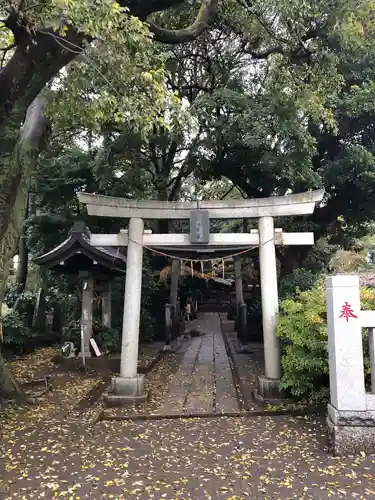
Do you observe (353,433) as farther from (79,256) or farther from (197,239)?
(79,256)

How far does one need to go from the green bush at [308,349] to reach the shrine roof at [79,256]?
5.01m

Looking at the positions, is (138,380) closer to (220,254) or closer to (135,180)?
(220,254)

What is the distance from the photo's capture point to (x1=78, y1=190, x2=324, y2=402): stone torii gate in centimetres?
695

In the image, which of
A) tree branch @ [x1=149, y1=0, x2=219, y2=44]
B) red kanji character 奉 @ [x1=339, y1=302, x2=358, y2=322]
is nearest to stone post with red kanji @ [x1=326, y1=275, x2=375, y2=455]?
red kanji character 奉 @ [x1=339, y1=302, x2=358, y2=322]

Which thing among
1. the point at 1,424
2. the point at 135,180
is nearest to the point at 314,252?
the point at 135,180

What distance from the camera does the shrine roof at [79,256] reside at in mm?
9625

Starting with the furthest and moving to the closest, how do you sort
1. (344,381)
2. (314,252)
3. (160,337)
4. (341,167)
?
(314,252), (160,337), (341,167), (344,381)

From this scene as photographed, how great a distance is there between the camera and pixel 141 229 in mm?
7344

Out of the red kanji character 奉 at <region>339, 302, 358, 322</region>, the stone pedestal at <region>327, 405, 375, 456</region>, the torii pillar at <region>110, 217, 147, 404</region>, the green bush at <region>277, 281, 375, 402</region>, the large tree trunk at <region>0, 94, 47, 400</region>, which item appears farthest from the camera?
the torii pillar at <region>110, 217, 147, 404</region>

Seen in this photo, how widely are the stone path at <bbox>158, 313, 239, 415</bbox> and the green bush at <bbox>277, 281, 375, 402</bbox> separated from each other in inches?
43.9

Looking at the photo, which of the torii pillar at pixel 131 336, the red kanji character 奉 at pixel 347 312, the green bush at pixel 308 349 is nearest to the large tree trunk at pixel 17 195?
the torii pillar at pixel 131 336

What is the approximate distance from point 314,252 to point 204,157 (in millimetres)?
7118

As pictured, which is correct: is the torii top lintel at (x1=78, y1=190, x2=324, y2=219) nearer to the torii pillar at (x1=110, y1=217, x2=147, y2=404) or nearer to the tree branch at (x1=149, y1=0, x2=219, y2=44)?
the torii pillar at (x1=110, y1=217, x2=147, y2=404)

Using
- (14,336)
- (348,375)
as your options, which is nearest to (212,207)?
(348,375)
